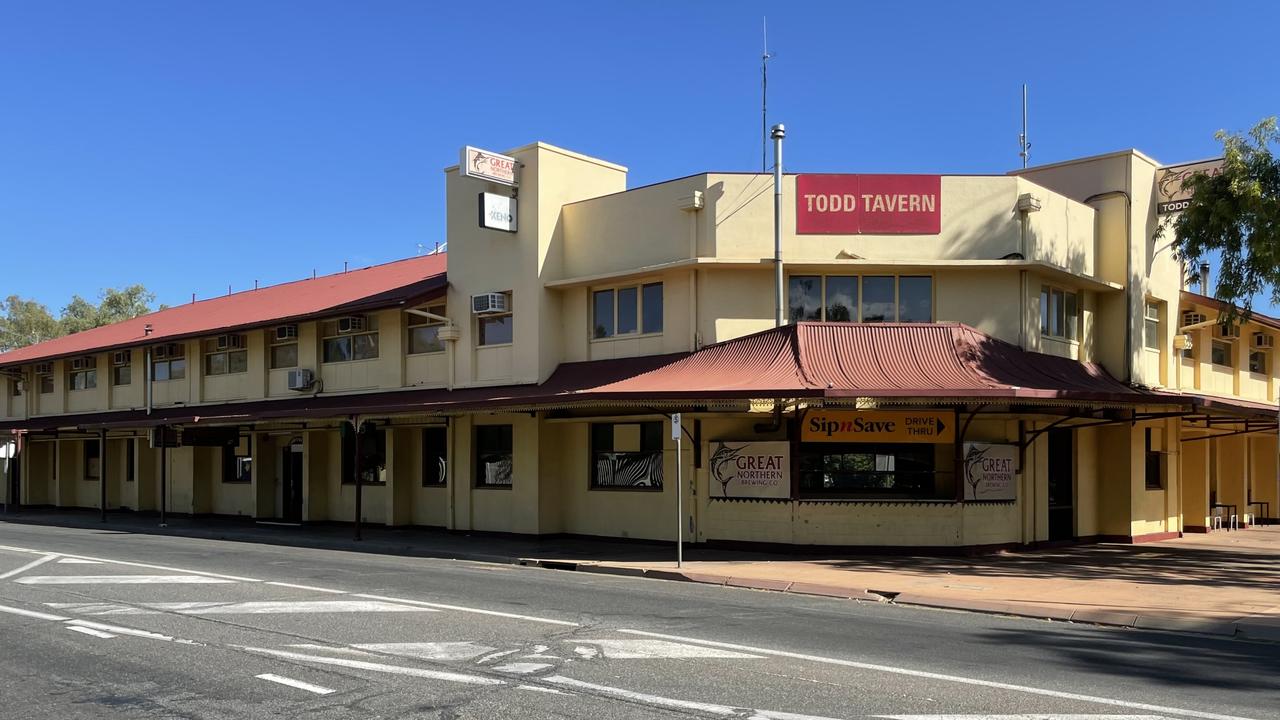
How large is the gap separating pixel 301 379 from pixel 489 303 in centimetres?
742

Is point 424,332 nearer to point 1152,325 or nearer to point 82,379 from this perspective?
point 1152,325

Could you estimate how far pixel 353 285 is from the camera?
3053 centimetres

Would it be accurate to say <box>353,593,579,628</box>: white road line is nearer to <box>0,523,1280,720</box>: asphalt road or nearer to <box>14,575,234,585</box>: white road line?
<box>0,523,1280,720</box>: asphalt road

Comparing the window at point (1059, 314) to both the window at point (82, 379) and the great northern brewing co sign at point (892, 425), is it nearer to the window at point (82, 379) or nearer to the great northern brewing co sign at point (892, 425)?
the great northern brewing co sign at point (892, 425)

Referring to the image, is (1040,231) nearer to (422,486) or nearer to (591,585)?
(591,585)

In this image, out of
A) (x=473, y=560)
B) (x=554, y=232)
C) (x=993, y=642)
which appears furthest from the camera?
(x=554, y=232)

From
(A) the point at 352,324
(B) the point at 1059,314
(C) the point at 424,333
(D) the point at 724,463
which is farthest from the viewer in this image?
(A) the point at 352,324

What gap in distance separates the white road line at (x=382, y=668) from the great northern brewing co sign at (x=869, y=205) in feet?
45.2

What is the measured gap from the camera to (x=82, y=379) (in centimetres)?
3719

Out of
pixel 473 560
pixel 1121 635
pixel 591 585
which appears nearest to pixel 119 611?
pixel 591 585

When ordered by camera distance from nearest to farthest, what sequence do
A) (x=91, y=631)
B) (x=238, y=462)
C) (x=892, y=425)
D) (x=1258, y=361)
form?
1. (x=91, y=631)
2. (x=892, y=425)
3. (x=1258, y=361)
4. (x=238, y=462)

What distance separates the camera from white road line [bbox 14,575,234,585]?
1435cm

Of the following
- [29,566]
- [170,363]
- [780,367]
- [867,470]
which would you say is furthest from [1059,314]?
[170,363]

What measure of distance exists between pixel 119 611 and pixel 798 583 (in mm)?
8752
